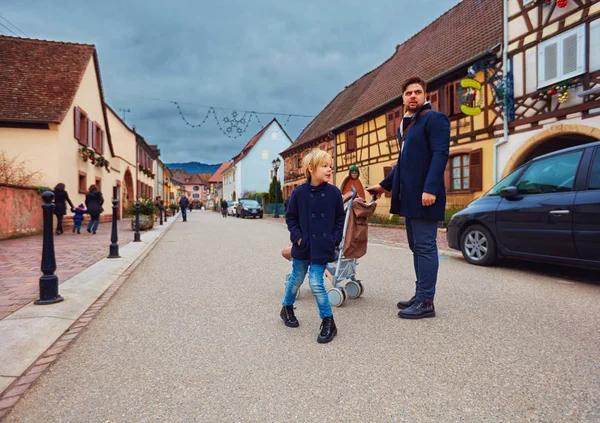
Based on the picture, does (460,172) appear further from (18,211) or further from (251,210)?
(251,210)

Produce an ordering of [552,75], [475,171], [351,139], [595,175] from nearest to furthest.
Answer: [595,175]
[552,75]
[475,171]
[351,139]

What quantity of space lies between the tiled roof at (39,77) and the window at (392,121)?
13.2 meters

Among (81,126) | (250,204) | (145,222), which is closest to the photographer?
(145,222)

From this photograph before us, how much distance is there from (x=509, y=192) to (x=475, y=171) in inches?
356

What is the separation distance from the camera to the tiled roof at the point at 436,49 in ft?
49.0

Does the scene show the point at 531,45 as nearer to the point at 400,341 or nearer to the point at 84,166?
the point at 400,341

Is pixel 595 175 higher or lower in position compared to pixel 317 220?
higher

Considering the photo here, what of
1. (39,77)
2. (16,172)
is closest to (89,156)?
(39,77)

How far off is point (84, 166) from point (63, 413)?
17.8 meters

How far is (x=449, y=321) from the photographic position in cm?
336

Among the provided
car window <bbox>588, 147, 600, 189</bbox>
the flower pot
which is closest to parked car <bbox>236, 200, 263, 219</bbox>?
the flower pot

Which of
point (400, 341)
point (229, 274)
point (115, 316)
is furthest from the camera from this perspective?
point (229, 274)

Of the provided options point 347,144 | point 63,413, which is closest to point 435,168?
point 63,413

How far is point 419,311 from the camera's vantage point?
3.46 m
